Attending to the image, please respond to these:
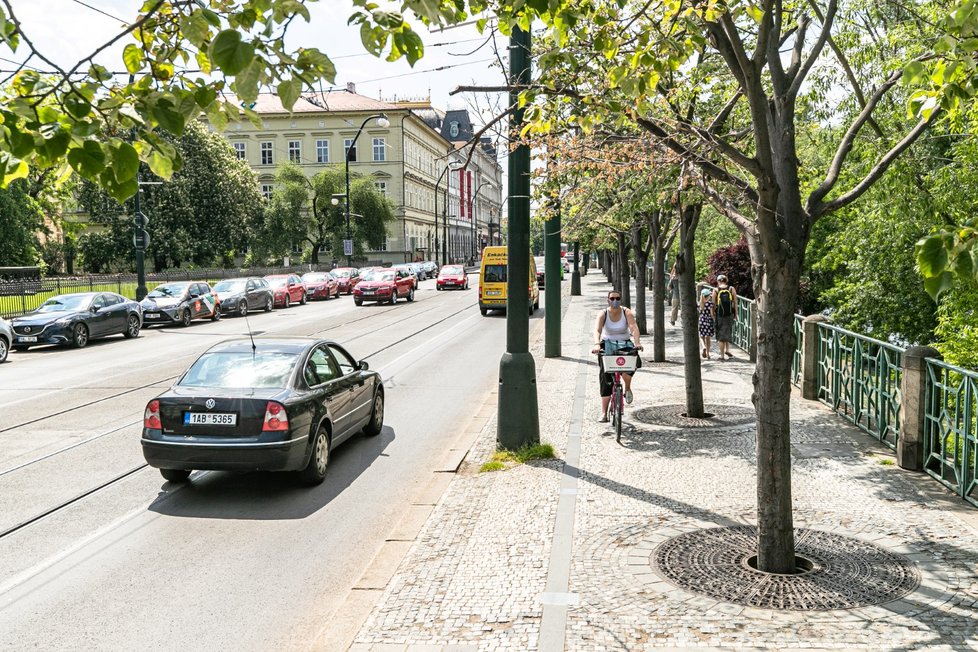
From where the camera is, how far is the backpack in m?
18.0

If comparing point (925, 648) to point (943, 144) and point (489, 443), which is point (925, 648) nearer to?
point (489, 443)

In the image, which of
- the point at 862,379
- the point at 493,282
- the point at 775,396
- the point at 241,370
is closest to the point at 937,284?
the point at 775,396

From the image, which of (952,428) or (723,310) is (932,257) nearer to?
(952,428)

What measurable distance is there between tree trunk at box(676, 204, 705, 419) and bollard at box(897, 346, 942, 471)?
3089 mm

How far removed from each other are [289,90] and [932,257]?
2789 mm

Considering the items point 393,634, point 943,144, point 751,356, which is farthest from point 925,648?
point 751,356

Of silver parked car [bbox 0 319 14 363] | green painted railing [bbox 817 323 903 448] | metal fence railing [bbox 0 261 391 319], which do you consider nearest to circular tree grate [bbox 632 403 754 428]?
green painted railing [bbox 817 323 903 448]

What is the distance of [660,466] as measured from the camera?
914cm

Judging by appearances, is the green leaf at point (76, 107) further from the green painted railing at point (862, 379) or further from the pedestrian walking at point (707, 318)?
the pedestrian walking at point (707, 318)

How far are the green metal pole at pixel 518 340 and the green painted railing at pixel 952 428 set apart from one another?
3.90m

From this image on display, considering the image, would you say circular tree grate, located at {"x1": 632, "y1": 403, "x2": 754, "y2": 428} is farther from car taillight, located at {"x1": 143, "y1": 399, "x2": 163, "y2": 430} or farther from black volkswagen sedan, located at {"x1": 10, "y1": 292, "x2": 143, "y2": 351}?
black volkswagen sedan, located at {"x1": 10, "y1": 292, "x2": 143, "y2": 351}

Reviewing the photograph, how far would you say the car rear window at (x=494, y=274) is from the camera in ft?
113

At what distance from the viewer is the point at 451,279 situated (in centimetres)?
5453

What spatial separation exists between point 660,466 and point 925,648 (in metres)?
4.46
